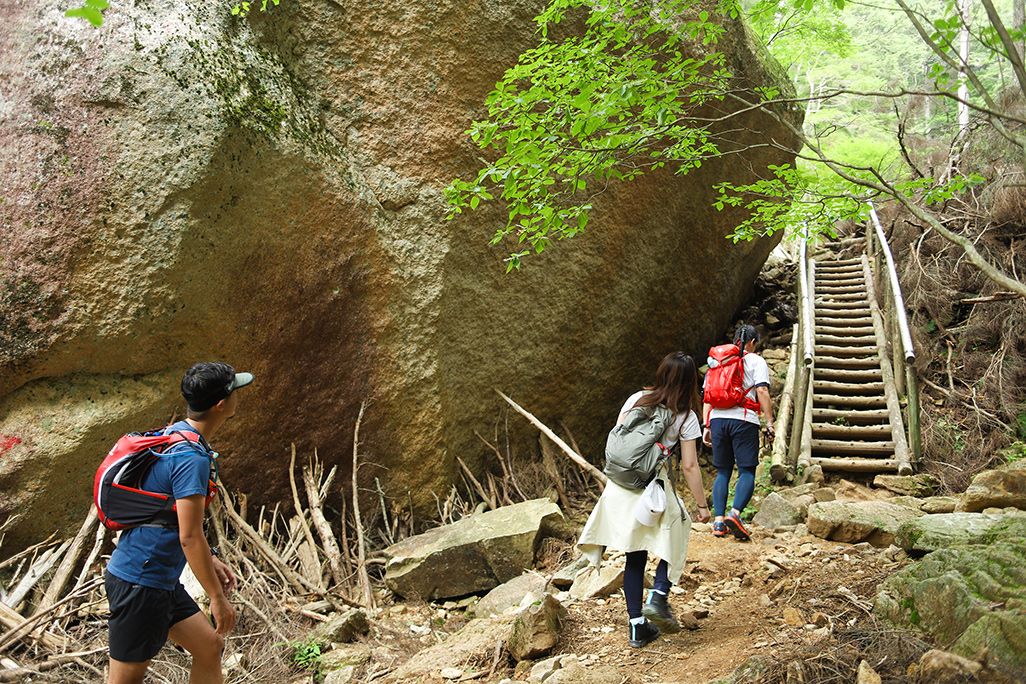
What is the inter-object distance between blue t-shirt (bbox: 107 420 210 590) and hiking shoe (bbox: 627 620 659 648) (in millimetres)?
2403

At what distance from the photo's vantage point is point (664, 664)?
358 cm

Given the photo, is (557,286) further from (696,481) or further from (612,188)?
(696,481)

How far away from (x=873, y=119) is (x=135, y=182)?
2148 centimetres

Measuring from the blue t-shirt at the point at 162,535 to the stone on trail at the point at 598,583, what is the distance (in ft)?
9.24

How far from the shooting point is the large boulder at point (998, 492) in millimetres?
5344

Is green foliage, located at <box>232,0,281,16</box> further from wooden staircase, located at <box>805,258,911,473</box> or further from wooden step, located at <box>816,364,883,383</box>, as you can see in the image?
wooden step, located at <box>816,364,883,383</box>

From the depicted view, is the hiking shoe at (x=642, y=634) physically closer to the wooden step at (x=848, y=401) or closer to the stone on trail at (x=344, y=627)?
the stone on trail at (x=344, y=627)

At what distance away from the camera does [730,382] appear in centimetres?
552

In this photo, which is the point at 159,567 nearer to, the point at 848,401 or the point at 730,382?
the point at 730,382

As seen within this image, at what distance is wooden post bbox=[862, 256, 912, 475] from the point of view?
7147 millimetres

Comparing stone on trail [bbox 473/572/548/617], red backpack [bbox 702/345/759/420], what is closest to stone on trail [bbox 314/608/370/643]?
stone on trail [bbox 473/572/548/617]

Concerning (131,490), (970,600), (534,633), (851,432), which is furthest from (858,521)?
(131,490)

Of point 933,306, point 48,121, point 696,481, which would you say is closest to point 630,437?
point 696,481

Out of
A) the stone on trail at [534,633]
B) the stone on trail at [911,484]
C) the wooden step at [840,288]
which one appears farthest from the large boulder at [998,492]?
the wooden step at [840,288]
